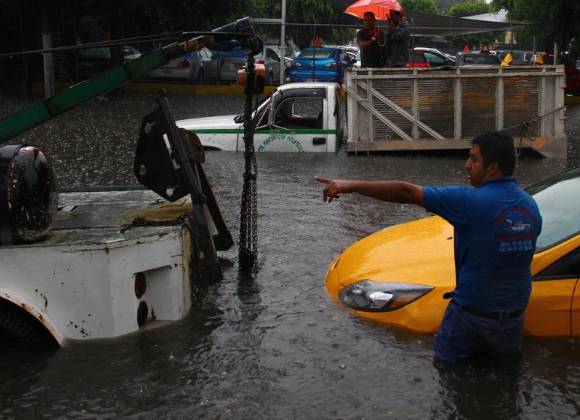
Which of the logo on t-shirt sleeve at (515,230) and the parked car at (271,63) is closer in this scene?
the logo on t-shirt sleeve at (515,230)

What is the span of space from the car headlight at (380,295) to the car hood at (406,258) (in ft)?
0.14

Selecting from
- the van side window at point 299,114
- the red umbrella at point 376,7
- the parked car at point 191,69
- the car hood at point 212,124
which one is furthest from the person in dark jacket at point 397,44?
the parked car at point 191,69

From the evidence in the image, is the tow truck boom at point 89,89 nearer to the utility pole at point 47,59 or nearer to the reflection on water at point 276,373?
the reflection on water at point 276,373

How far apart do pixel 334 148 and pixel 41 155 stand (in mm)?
8692

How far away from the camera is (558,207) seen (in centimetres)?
537

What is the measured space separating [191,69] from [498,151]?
25.7 meters

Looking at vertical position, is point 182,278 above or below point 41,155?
below

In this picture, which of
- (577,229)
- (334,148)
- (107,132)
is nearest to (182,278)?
(577,229)

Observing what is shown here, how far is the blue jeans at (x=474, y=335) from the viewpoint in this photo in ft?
13.5

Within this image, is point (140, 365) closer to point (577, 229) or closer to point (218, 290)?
point (218, 290)

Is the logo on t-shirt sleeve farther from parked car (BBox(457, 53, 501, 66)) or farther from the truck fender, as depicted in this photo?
parked car (BBox(457, 53, 501, 66))

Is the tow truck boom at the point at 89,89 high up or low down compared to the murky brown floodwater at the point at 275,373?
up

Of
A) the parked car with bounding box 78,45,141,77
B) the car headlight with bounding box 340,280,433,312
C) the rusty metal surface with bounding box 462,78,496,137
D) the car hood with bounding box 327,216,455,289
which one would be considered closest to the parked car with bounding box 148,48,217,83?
the parked car with bounding box 78,45,141,77

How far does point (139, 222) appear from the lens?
214 inches
